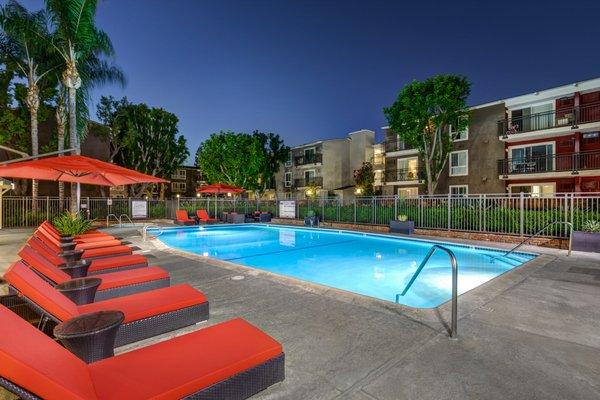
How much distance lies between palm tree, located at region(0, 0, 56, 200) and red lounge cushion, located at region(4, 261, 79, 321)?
17361 millimetres

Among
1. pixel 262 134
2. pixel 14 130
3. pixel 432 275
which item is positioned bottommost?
pixel 432 275

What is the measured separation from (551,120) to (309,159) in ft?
85.2

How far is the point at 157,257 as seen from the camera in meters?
8.56

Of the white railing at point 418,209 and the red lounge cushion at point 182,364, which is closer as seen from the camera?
the red lounge cushion at point 182,364

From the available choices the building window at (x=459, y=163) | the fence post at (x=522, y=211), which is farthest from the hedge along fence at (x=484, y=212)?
the building window at (x=459, y=163)

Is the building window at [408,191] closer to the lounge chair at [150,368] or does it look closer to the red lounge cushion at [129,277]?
the red lounge cushion at [129,277]

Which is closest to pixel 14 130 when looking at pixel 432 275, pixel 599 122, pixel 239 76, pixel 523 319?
pixel 432 275

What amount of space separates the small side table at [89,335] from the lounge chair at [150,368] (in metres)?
0.22

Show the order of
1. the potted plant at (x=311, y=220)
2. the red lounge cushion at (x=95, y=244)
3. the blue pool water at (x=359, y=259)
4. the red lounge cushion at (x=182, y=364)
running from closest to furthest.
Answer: the red lounge cushion at (x=182, y=364) → the red lounge cushion at (x=95, y=244) → the blue pool water at (x=359, y=259) → the potted plant at (x=311, y=220)

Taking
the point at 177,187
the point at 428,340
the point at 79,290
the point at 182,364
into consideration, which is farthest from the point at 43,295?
the point at 177,187

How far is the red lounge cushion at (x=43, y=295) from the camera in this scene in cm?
313

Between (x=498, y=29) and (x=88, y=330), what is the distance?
74.5 meters

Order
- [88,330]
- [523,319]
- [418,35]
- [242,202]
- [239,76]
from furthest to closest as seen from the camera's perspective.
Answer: [239,76]
[418,35]
[242,202]
[523,319]
[88,330]

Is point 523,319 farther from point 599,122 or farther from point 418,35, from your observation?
point 418,35
